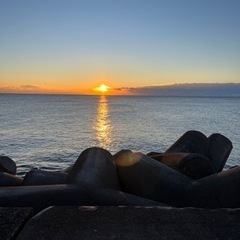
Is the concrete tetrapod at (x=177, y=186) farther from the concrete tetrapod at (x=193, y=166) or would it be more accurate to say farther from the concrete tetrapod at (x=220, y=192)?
the concrete tetrapod at (x=193, y=166)

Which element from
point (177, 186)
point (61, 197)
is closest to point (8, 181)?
point (61, 197)

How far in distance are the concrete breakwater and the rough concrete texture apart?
102 cm

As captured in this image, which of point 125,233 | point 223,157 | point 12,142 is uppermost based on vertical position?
point 125,233

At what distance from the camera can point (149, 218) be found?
332cm

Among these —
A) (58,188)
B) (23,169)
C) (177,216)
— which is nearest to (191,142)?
(58,188)

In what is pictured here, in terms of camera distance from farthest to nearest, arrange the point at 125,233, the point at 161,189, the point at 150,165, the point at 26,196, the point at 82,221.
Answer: the point at 150,165 < the point at 161,189 < the point at 26,196 < the point at 82,221 < the point at 125,233

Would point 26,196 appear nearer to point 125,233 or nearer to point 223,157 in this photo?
point 125,233

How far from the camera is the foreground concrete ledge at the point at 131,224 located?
299 centimetres

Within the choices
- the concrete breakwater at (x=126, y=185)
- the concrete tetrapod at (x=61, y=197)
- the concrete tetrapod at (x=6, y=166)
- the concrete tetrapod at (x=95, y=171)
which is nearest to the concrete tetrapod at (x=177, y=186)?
the concrete breakwater at (x=126, y=185)

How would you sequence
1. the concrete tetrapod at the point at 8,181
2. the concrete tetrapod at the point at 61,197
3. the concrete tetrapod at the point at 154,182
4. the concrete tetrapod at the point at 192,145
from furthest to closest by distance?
the concrete tetrapod at the point at 192,145 < the concrete tetrapod at the point at 8,181 < the concrete tetrapod at the point at 154,182 < the concrete tetrapod at the point at 61,197

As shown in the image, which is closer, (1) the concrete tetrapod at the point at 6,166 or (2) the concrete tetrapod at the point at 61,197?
(2) the concrete tetrapod at the point at 61,197

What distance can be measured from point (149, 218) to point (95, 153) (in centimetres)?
283

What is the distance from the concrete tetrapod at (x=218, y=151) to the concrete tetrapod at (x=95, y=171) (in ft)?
11.6

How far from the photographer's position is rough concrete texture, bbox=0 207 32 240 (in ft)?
9.70
